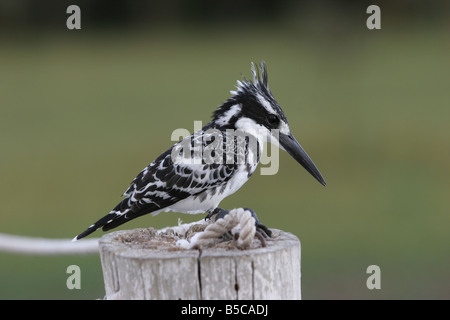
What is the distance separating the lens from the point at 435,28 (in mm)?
27609

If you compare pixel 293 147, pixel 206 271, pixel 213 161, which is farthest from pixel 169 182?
pixel 206 271

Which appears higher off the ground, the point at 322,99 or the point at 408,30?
the point at 408,30

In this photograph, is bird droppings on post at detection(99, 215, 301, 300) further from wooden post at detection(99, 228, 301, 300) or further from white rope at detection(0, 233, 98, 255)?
white rope at detection(0, 233, 98, 255)

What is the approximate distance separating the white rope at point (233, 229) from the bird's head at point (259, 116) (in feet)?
3.09

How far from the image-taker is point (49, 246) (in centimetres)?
419

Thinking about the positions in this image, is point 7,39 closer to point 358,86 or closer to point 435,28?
point 358,86

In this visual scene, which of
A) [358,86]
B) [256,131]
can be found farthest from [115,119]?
[256,131]

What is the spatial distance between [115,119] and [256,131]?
16689mm

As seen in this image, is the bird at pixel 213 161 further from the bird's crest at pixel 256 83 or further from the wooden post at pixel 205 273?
the wooden post at pixel 205 273

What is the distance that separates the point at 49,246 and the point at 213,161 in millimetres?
1354

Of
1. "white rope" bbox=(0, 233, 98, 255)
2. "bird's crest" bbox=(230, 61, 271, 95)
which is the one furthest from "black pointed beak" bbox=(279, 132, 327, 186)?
"white rope" bbox=(0, 233, 98, 255)

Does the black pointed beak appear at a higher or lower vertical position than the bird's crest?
lower

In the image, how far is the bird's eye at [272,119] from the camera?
11.7ft

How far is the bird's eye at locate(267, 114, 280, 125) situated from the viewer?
11.7ft
